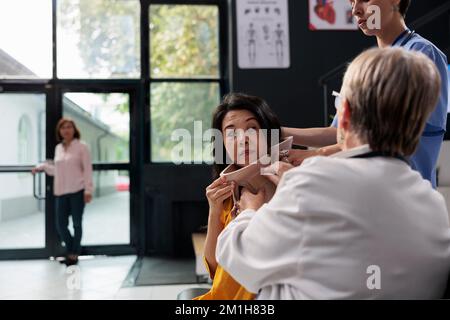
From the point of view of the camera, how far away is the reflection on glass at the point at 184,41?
428 cm

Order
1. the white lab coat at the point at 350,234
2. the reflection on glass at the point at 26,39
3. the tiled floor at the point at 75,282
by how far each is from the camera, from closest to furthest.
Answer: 1. the white lab coat at the point at 350,234
2. the tiled floor at the point at 75,282
3. the reflection on glass at the point at 26,39

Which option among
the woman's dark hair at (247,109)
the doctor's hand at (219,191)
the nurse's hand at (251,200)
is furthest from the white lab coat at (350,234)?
the woman's dark hair at (247,109)

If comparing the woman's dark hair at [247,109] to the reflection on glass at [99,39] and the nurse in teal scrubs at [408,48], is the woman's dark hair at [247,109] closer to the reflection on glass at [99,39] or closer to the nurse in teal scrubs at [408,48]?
the nurse in teal scrubs at [408,48]

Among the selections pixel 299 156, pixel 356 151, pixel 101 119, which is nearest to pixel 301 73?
pixel 101 119

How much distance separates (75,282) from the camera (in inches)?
128

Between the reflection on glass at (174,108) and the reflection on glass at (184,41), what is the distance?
144mm

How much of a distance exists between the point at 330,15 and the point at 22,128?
351cm

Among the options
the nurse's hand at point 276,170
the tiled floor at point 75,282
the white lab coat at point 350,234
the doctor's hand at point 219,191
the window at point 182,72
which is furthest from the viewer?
the window at point 182,72

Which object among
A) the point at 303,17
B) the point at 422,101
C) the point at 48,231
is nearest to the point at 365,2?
the point at 422,101

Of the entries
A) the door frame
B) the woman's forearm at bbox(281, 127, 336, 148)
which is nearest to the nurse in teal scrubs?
the woman's forearm at bbox(281, 127, 336, 148)

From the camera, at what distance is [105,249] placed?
4266 millimetres

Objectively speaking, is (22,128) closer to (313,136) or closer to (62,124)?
(62,124)

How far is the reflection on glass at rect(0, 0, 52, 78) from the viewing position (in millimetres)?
4195

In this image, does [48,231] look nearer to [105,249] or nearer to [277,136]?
[105,249]
